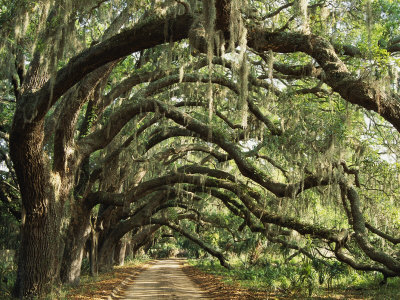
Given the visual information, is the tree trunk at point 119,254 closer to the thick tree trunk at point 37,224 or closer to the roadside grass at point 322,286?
the roadside grass at point 322,286

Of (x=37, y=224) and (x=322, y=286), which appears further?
(x=322, y=286)

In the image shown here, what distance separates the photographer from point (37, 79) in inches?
264

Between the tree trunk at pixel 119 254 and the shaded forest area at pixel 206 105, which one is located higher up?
the shaded forest area at pixel 206 105

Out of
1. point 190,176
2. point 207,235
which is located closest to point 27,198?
point 190,176

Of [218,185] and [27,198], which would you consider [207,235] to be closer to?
[218,185]

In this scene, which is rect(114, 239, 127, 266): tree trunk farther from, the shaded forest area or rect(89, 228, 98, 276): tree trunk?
the shaded forest area

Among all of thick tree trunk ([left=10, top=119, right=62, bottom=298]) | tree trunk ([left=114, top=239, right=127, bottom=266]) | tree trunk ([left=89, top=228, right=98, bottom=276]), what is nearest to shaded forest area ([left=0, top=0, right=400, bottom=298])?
thick tree trunk ([left=10, top=119, right=62, bottom=298])

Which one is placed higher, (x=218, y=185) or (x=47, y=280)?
(x=218, y=185)

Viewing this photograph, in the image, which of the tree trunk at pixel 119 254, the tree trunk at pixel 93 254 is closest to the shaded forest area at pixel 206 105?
the tree trunk at pixel 93 254

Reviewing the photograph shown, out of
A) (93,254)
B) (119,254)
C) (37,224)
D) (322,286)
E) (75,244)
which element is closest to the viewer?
(37,224)

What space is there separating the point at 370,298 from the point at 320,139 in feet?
12.0

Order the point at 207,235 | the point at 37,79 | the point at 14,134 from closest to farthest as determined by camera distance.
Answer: the point at 14,134, the point at 37,79, the point at 207,235

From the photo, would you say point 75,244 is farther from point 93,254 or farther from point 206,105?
point 206,105

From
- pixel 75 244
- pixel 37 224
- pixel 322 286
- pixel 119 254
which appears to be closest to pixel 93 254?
pixel 75 244
